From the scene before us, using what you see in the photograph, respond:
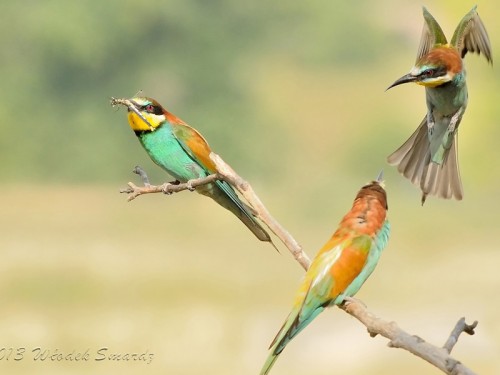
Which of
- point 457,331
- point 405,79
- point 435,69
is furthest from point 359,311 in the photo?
point 435,69

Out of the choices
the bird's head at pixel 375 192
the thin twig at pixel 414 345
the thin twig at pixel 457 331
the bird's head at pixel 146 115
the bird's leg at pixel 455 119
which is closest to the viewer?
the thin twig at pixel 414 345

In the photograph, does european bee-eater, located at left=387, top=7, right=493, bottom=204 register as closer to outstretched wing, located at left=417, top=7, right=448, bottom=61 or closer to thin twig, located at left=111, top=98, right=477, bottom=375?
outstretched wing, located at left=417, top=7, right=448, bottom=61

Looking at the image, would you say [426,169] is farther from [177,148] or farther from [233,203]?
[177,148]

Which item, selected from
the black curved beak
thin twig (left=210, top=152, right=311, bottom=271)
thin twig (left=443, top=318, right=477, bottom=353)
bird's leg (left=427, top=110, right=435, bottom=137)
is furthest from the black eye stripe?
thin twig (left=443, top=318, right=477, bottom=353)

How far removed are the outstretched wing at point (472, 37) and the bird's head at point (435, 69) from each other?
18 centimetres

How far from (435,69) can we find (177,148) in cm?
83

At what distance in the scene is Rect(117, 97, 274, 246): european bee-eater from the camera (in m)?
2.77

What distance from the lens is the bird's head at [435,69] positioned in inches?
102

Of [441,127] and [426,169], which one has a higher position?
[441,127]

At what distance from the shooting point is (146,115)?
2768 mm

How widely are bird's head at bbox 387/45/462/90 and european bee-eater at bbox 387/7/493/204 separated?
0.17ft

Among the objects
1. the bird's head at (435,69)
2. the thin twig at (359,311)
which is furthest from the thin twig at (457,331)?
the bird's head at (435,69)

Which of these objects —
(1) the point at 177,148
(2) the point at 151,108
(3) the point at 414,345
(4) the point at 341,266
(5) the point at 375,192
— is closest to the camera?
(3) the point at 414,345

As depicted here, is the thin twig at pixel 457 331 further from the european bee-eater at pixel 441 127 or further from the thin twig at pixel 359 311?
the european bee-eater at pixel 441 127
